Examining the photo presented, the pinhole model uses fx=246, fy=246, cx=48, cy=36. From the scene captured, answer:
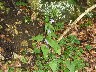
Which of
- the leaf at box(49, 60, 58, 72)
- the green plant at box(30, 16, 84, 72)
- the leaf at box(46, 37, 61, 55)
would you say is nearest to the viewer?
the leaf at box(49, 60, 58, 72)

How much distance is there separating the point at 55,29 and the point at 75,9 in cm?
116

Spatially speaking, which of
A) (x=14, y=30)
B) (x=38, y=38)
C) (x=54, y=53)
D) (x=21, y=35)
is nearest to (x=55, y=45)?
(x=54, y=53)

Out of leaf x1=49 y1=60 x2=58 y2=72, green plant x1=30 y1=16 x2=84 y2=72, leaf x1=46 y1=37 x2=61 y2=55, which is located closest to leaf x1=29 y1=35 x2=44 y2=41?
green plant x1=30 y1=16 x2=84 y2=72

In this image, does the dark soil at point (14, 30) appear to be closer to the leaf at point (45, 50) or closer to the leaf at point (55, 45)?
the leaf at point (45, 50)

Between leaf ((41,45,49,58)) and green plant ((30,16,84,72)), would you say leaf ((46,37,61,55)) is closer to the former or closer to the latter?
green plant ((30,16,84,72))

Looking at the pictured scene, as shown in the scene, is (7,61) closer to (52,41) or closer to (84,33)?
(52,41)

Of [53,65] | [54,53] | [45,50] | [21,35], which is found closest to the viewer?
[53,65]

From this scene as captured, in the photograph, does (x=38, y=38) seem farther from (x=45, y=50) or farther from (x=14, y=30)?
(x=14, y=30)

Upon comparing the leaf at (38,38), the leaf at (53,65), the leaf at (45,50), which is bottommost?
the leaf at (53,65)

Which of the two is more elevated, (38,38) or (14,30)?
(14,30)

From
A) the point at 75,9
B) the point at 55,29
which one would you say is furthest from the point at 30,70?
the point at 75,9

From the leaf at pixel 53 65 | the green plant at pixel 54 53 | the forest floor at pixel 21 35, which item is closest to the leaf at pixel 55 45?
the green plant at pixel 54 53

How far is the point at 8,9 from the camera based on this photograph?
8.12 m

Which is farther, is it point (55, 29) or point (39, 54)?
point (55, 29)
